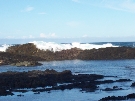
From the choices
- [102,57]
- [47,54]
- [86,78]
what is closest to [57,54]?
[47,54]

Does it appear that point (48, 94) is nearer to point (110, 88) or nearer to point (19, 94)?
point (19, 94)

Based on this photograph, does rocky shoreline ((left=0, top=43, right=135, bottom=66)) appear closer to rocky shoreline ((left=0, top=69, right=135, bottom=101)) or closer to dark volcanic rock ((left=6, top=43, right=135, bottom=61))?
dark volcanic rock ((left=6, top=43, right=135, bottom=61))

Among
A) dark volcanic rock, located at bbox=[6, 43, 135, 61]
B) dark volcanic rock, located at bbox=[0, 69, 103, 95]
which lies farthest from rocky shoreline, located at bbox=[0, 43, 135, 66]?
dark volcanic rock, located at bbox=[0, 69, 103, 95]

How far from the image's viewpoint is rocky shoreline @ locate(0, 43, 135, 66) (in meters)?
69.8

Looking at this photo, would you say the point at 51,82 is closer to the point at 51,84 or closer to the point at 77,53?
the point at 51,84

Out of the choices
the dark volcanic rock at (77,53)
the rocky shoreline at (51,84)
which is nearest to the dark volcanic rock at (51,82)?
the rocky shoreline at (51,84)

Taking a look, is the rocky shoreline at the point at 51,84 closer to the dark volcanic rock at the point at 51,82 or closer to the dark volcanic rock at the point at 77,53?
the dark volcanic rock at the point at 51,82

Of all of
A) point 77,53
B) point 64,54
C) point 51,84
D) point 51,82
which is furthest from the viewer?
point 77,53

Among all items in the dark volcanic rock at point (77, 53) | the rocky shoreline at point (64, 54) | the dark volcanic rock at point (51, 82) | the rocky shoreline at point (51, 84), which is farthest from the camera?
the dark volcanic rock at point (77, 53)

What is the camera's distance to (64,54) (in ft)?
255

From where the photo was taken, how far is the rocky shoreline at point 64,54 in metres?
69.8

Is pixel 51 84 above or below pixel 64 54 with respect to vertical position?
below

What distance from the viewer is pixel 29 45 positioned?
79.2 metres

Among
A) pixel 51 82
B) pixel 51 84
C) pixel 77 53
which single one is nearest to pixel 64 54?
pixel 77 53
